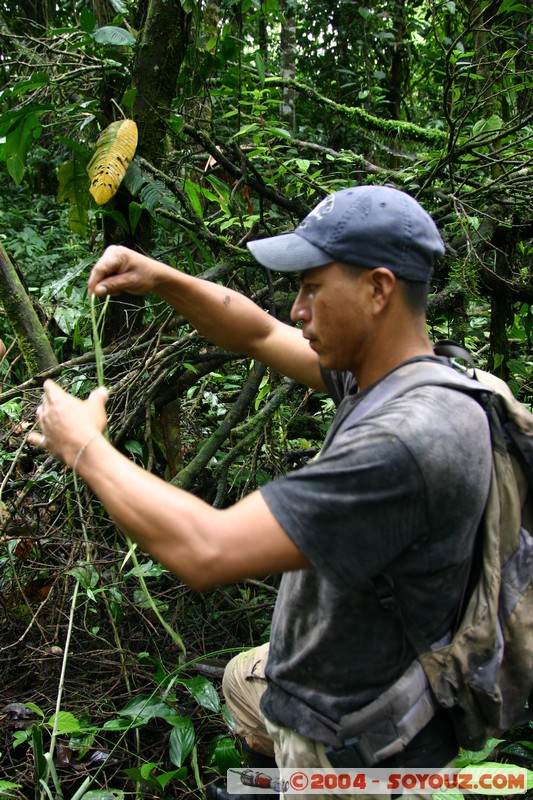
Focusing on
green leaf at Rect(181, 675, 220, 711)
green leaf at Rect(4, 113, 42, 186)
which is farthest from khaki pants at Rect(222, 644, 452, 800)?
green leaf at Rect(4, 113, 42, 186)

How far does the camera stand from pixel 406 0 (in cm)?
722

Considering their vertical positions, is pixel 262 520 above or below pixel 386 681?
Answer: above

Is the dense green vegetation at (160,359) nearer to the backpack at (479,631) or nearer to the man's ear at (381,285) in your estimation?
the backpack at (479,631)

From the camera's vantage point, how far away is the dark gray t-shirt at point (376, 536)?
4.02 feet

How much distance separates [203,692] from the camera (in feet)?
8.32

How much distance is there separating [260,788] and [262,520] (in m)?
1.37

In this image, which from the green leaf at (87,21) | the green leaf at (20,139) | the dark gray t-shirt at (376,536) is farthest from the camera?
the green leaf at (20,139)

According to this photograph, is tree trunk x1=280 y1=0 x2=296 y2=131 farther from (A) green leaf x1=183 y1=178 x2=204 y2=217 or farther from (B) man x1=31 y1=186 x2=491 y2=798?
(B) man x1=31 y1=186 x2=491 y2=798

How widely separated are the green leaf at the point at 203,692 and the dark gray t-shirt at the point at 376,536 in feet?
3.38

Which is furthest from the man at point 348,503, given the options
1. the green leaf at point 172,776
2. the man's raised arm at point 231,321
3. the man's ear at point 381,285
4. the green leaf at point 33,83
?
the green leaf at point 33,83

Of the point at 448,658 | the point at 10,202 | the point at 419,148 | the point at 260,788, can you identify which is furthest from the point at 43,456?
the point at 10,202

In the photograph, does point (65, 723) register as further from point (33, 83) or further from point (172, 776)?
point (33, 83)

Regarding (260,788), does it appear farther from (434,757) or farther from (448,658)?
(448,658)

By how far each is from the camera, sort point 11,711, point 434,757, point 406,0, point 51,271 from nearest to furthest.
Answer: point 434,757
point 11,711
point 51,271
point 406,0
